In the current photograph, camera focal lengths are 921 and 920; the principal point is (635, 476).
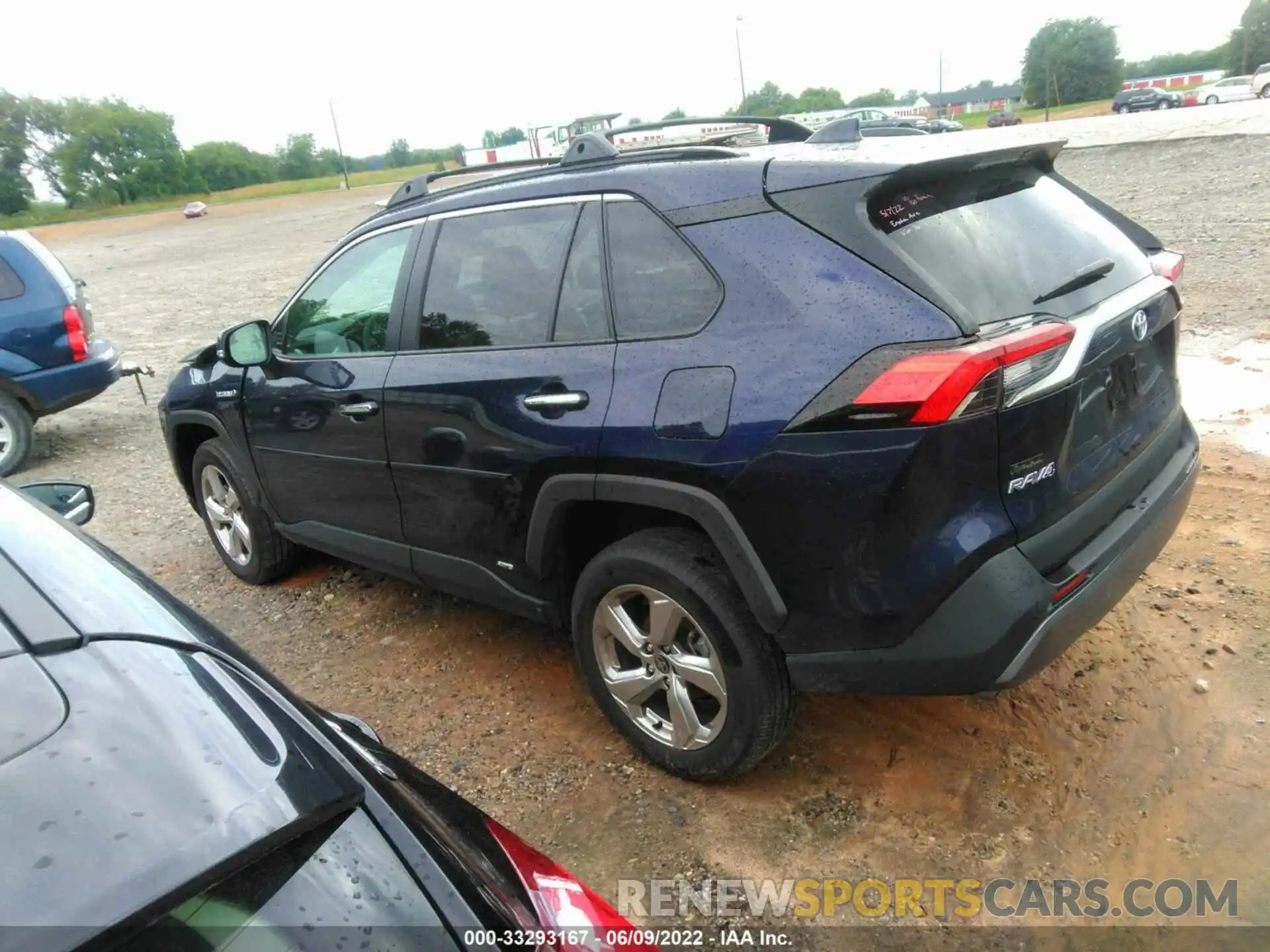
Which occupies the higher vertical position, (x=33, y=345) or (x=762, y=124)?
(x=762, y=124)

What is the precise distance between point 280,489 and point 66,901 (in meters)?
3.49

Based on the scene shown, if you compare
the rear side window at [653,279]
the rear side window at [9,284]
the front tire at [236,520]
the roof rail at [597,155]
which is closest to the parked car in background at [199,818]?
the rear side window at [653,279]

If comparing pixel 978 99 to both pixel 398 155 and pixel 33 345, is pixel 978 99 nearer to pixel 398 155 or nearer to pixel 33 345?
pixel 398 155

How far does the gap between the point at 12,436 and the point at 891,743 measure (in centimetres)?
768

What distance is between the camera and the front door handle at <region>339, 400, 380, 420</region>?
3.60m

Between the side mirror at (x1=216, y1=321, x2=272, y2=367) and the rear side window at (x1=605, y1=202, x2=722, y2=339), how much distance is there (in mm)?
1993

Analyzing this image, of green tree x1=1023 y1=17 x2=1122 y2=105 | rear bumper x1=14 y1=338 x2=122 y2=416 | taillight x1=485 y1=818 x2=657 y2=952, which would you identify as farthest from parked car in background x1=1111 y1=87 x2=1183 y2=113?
taillight x1=485 y1=818 x2=657 y2=952

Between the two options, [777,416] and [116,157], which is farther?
[116,157]

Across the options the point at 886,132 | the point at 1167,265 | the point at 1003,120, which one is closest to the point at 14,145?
the point at 1003,120

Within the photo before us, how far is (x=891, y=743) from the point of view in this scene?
3100 mm

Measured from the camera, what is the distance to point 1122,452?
2.72 m

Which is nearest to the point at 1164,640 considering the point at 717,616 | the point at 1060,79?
the point at 717,616

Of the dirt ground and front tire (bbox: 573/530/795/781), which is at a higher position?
front tire (bbox: 573/530/795/781)

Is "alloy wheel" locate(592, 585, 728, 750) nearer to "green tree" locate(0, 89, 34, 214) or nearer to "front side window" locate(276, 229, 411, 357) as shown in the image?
"front side window" locate(276, 229, 411, 357)
